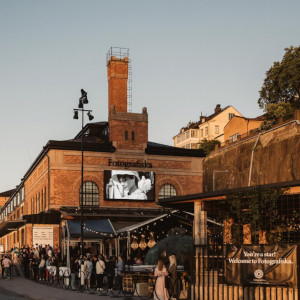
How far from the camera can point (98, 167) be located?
50.8 metres

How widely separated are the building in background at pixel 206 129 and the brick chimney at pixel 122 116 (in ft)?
163

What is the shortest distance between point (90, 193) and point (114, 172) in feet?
8.69

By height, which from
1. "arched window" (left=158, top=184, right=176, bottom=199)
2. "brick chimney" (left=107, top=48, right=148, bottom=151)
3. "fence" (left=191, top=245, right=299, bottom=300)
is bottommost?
"fence" (left=191, top=245, right=299, bottom=300)

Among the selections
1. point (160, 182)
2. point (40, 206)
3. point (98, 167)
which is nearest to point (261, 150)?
point (160, 182)

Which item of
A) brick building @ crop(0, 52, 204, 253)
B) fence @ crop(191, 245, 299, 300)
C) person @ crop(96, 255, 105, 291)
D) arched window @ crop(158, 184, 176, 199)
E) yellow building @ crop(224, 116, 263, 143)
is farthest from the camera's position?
yellow building @ crop(224, 116, 263, 143)

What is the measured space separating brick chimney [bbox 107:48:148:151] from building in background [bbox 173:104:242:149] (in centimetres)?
4982

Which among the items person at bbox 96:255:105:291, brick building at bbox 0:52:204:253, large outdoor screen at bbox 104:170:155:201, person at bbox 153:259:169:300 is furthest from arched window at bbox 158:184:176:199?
person at bbox 153:259:169:300

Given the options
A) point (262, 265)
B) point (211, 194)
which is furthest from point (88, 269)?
point (262, 265)

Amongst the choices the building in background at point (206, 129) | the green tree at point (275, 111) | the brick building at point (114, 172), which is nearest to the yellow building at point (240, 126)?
the green tree at point (275, 111)

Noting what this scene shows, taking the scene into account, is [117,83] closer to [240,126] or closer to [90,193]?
[90,193]

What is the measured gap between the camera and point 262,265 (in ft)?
56.5

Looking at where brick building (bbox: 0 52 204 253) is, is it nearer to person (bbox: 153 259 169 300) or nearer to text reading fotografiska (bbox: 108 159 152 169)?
text reading fotografiska (bbox: 108 159 152 169)

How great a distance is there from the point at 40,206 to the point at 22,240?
15.1 ft

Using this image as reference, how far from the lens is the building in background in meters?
110
